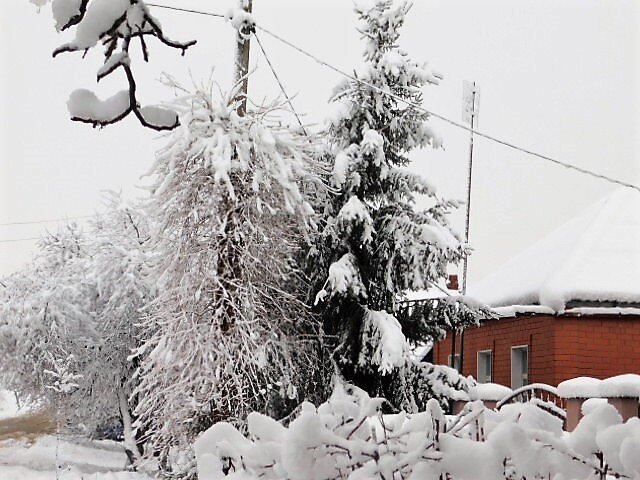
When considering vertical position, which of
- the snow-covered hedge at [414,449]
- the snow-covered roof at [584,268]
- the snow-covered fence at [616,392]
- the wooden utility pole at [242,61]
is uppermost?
the wooden utility pole at [242,61]

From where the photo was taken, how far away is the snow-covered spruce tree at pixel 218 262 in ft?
22.6

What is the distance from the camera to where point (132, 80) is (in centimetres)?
127

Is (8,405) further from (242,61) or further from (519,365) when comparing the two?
(242,61)

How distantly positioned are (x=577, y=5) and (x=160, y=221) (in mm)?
22169

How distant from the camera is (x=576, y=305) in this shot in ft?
32.8

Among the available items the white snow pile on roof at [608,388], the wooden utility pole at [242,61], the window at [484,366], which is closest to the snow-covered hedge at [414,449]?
the white snow pile on roof at [608,388]

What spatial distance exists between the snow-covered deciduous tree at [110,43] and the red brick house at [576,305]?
9049 mm

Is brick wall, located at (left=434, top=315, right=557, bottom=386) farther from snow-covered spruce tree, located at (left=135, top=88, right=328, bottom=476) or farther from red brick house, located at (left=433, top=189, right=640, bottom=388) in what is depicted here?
snow-covered spruce tree, located at (left=135, top=88, right=328, bottom=476)

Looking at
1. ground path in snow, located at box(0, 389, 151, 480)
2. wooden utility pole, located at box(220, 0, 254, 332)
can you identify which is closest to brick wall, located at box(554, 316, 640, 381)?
wooden utility pole, located at box(220, 0, 254, 332)

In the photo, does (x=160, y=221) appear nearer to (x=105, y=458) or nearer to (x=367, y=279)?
(x=367, y=279)

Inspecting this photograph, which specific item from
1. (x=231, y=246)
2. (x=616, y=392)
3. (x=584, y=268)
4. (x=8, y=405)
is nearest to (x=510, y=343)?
(x=584, y=268)

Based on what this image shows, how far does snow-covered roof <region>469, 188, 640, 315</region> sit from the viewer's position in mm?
9977

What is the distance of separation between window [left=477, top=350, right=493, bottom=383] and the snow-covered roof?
910 mm

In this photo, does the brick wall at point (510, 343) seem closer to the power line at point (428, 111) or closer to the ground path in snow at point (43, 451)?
the power line at point (428, 111)
